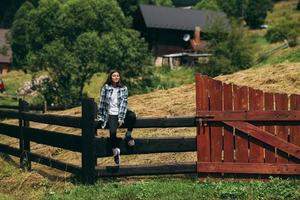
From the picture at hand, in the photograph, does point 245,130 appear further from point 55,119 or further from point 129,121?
point 55,119

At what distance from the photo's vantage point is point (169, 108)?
13.5 m

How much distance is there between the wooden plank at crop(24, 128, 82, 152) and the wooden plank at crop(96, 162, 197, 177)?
66 cm

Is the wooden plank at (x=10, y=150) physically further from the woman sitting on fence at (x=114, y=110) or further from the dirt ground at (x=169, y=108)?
the woman sitting on fence at (x=114, y=110)

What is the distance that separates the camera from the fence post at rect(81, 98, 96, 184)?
8898 millimetres

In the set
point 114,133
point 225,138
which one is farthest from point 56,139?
point 225,138

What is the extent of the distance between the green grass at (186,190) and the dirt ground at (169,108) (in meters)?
1.50

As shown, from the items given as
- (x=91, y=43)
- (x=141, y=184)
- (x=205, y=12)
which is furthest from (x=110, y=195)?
(x=205, y=12)

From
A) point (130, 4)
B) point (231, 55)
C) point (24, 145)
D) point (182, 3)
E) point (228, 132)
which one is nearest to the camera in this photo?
point (228, 132)

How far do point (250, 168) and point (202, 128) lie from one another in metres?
0.98

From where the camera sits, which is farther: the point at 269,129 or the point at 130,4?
the point at 130,4

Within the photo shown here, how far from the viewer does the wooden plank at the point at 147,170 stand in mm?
8703

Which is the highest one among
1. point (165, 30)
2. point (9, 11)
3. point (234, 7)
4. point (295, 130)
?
point (9, 11)

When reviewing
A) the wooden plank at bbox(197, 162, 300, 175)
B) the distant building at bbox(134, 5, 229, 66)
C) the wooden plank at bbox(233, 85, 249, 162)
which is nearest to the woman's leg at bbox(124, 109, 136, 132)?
the wooden plank at bbox(197, 162, 300, 175)

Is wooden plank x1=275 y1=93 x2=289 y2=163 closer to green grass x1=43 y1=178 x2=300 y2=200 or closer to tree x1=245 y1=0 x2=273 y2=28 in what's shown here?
green grass x1=43 y1=178 x2=300 y2=200
